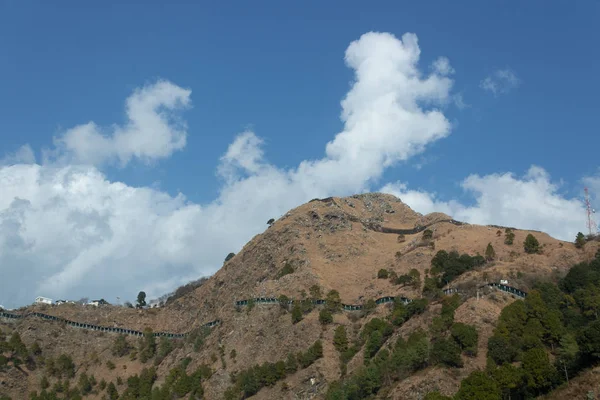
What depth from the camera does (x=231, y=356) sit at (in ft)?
335

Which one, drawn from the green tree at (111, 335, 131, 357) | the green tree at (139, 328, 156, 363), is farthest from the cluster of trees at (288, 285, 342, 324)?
the green tree at (111, 335, 131, 357)

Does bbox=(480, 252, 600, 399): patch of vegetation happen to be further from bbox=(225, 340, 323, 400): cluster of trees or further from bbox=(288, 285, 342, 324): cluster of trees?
bbox=(288, 285, 342, 324): cluster of trees

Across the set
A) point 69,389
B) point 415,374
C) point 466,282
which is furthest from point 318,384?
point 69,389

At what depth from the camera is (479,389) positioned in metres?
63.4

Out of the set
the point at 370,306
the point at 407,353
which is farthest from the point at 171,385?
the point at 407,353

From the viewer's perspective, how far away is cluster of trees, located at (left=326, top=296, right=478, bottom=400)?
74.8 m

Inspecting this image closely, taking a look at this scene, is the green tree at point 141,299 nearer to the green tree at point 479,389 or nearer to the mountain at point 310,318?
the mountain at point 310,318

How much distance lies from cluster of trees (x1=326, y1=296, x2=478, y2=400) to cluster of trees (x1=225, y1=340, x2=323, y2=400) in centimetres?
828

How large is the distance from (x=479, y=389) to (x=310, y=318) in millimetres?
42896

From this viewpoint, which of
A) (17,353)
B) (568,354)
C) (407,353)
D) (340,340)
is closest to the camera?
(568,354)

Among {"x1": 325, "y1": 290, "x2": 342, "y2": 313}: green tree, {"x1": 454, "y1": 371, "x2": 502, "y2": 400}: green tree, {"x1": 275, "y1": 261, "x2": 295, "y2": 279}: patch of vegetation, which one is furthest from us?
{"x1": 275, "y1": 261, "x2": 295, "y2": 279}: patch of vegetation

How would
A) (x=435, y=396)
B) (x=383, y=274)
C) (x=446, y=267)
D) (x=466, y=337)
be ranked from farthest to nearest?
(x=383, y=274)
(x=446, y=267)
(x=466, y=337)
(x=435, y=396)

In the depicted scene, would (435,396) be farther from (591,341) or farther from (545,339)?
(545,339)

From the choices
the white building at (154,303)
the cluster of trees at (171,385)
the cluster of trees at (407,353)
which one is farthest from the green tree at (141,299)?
the cluster of trees at (407,353)
